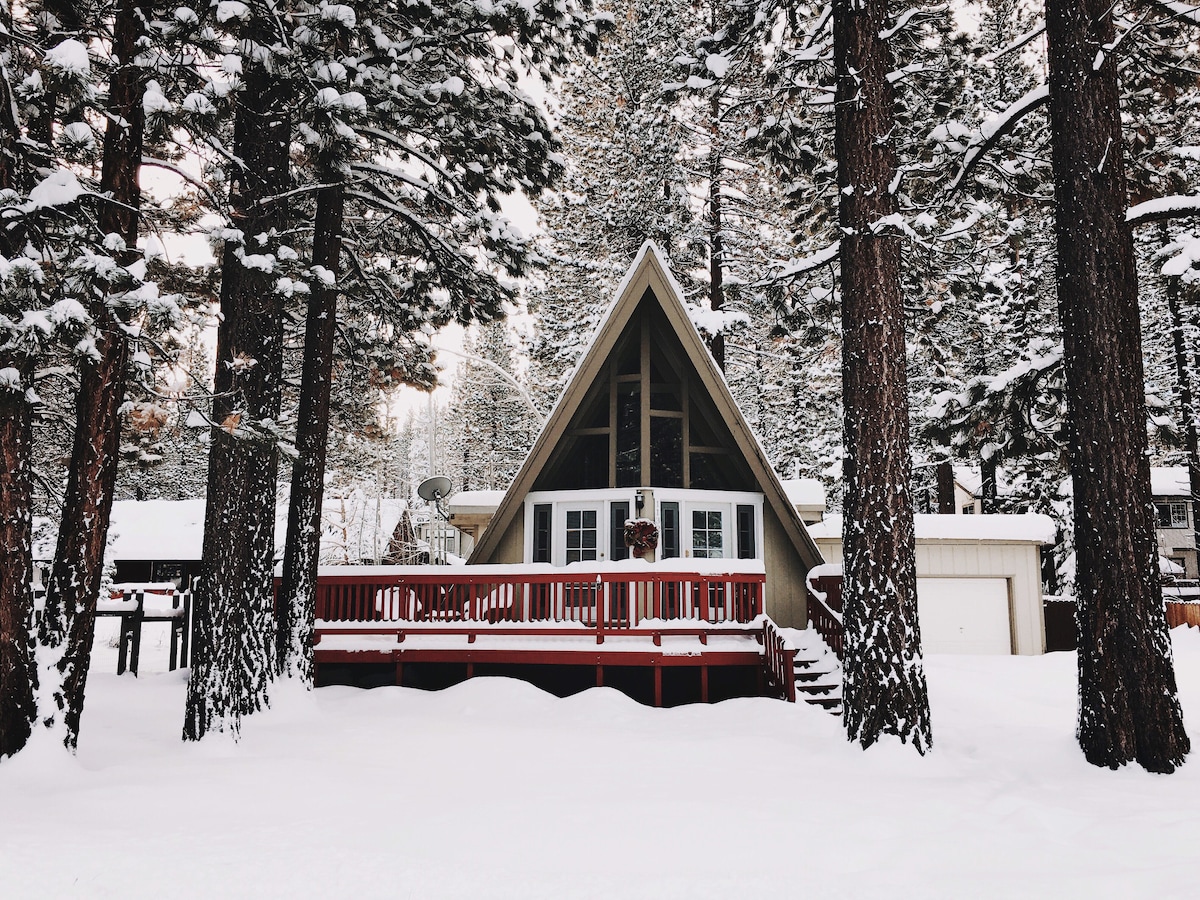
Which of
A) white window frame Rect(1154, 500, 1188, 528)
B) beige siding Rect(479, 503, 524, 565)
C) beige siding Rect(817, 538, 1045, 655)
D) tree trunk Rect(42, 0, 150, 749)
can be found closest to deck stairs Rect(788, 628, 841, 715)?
beige siding Rect(479, 503, 524, 565)

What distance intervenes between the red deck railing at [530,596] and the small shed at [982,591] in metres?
7.14

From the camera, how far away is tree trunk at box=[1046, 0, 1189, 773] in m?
6.26

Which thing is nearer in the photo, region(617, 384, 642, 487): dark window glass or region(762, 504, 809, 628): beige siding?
region(762, 504, 809, 628): beige siding

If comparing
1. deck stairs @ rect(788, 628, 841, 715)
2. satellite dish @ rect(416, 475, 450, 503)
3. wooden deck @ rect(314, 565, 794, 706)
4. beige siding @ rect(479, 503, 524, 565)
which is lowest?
deck stairs @ rect(788, 628, 841, 715)

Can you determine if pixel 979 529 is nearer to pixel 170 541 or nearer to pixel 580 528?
pixel 580 528

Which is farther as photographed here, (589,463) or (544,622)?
(589,463)

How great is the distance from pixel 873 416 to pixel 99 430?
6.63 m

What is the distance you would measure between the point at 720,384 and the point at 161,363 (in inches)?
317

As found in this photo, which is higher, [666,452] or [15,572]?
[666,452]

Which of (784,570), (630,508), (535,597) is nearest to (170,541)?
(630,508)

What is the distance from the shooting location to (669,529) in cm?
1336

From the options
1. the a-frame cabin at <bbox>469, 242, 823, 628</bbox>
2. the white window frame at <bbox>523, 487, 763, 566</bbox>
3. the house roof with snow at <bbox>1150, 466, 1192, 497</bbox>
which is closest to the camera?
the a-frame cabin at <bbox>469, 242, 823, 628</bbox>

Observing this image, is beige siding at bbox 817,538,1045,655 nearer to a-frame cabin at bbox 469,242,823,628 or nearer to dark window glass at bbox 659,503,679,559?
a-frame cabin at bbox 469,242,823,628

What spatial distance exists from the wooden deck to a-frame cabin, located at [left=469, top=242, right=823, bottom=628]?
2.46m
